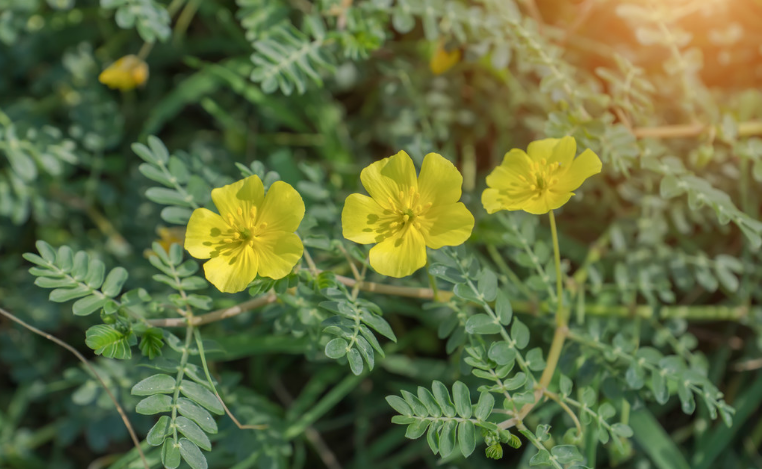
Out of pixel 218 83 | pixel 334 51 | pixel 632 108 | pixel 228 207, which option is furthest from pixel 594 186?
pixel 218 83

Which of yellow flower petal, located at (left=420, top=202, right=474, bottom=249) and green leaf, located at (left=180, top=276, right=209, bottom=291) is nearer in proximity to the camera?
yellow flower petal, located at (left=420, top=202, right=474, bottom=249)

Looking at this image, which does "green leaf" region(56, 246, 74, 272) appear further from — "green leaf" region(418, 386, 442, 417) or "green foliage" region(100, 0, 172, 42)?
"green leaf" region(418, 386, 442, 417)

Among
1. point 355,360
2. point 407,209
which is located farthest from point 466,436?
point 407,209

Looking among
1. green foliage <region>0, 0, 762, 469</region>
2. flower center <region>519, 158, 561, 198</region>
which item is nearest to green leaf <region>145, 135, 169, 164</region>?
green foliage <region>0, 0, 762, 469</region>

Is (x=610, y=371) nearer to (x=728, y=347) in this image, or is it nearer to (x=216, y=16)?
(x=728, y=347)

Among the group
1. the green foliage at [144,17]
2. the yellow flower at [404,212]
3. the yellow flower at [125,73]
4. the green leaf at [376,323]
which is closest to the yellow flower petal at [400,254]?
the yellow flower at [404,212]

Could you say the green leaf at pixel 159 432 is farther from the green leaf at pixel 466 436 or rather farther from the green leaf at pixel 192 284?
the green leaf at pixel 466 436
